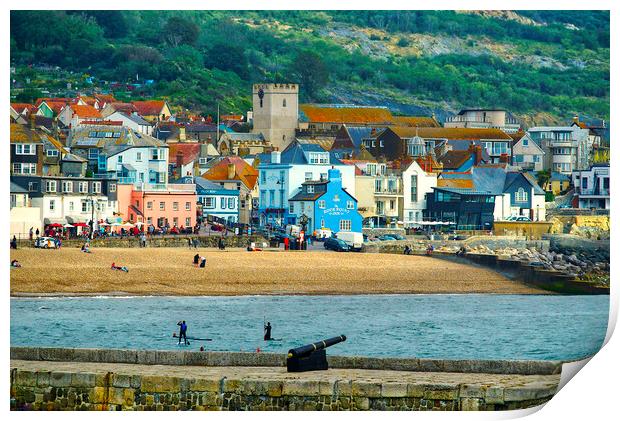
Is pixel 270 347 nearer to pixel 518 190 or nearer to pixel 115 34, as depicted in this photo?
pixel 518 190

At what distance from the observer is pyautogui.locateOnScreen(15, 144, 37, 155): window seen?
32.7 meters

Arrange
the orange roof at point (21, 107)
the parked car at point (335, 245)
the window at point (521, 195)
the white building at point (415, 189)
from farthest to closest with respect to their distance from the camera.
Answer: the window at point (521, 195)
the white building at point (415, 189)
the orange roof at point (21, 107)
the parked car at point (335, 245)

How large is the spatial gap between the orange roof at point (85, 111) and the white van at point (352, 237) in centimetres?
729

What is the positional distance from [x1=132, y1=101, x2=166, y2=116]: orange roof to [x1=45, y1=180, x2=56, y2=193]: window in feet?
37.3

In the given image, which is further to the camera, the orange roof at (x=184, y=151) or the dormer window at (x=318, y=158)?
the orange roof at (x=184, y=151)

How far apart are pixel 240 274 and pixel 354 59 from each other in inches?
874

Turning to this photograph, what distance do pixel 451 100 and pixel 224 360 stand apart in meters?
37.8

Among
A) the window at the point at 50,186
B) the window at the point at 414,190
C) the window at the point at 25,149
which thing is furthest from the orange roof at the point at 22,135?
the window at the point at 414,190

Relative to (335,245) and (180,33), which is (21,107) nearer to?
(335,245)

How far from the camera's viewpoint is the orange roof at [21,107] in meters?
38.2

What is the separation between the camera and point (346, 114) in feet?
158

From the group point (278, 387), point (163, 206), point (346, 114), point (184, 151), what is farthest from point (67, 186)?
point (278, 387)

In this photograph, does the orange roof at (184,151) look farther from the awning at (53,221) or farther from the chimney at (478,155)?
the chimney at (478,155)

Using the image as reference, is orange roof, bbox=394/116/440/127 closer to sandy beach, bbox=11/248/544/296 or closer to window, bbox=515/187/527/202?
window, bbox=515/187/527/202
